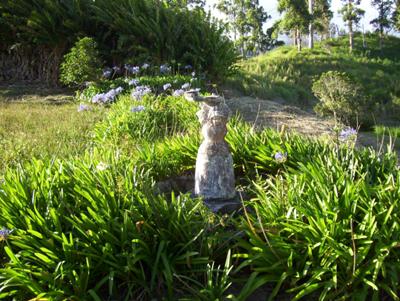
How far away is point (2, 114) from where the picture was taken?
21.2ft

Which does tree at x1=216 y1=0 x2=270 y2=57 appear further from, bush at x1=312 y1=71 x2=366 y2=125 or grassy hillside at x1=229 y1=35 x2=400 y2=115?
bush at x1=312 y1=71 x2=366 y2=125

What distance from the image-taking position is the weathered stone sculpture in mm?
3053

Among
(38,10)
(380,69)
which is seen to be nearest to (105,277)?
(38,10)

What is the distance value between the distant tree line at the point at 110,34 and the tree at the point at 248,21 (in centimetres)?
2809

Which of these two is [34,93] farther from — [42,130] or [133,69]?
[42,130]

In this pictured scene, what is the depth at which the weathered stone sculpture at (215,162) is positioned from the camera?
3.05 meters

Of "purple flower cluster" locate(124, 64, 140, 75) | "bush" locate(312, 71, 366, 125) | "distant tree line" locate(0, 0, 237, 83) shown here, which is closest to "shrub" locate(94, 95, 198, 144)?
"purple flower cluster" locate(124, 64, 140, 75)

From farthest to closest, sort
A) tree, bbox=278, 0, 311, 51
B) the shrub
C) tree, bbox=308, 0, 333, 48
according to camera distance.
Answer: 1. tree, bbox=308, 0, 333, 48
2. tree, bbox=278, 0, 311, 51
3. the shrub

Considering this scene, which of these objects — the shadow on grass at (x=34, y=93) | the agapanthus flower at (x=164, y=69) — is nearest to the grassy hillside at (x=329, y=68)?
the agapanthus flower at (x=164, y=69)

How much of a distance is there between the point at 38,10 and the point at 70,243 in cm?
883

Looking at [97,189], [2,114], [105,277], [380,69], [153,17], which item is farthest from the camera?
[380,69]

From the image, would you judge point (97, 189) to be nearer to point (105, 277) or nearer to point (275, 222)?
point (105, 277)

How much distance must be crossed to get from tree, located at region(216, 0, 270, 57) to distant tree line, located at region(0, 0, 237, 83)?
92.2ft

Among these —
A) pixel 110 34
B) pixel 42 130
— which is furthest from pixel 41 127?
pixel 110 34
